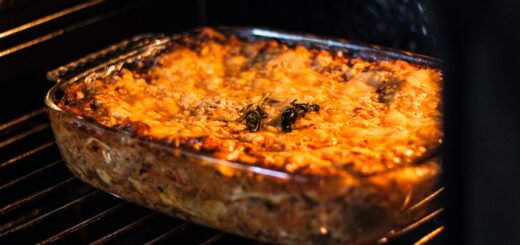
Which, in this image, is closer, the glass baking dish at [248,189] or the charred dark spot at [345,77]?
the glass baking dish at [248,189]

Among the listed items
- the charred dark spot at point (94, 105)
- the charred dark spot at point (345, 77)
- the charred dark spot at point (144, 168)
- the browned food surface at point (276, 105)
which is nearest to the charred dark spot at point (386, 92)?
the browned food surface at point (276, 105)

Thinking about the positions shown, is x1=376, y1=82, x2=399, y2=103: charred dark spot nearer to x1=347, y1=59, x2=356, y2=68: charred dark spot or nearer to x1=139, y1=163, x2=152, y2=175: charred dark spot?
x1=347, y1=59, x2=356, y2=68: charred dark spot

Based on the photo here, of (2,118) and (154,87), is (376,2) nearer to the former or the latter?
(154,87)

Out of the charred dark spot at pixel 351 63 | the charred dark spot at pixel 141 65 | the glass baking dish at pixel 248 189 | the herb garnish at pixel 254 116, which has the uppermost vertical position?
the charred dark spot at pixel 141 65

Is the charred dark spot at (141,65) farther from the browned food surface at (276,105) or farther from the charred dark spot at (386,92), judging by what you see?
the charred dark spot at (386,92)

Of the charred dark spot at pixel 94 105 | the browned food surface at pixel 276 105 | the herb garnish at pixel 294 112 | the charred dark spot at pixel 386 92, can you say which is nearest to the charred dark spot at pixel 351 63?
the browned food surface at pixel 276 105

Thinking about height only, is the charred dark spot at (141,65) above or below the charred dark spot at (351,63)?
above

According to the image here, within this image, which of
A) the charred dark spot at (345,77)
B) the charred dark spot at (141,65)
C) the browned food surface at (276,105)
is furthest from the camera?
the charred dark spot at (141,65)

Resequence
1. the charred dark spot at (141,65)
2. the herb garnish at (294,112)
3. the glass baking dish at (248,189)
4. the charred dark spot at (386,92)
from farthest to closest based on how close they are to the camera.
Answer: the charred dark spot at (141,65), the charred dark spot at (386,92), the herb garnish at (294,112), the glass baking dish at (248,189)

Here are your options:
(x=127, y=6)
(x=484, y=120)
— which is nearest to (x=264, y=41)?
(x=127, y=6)
